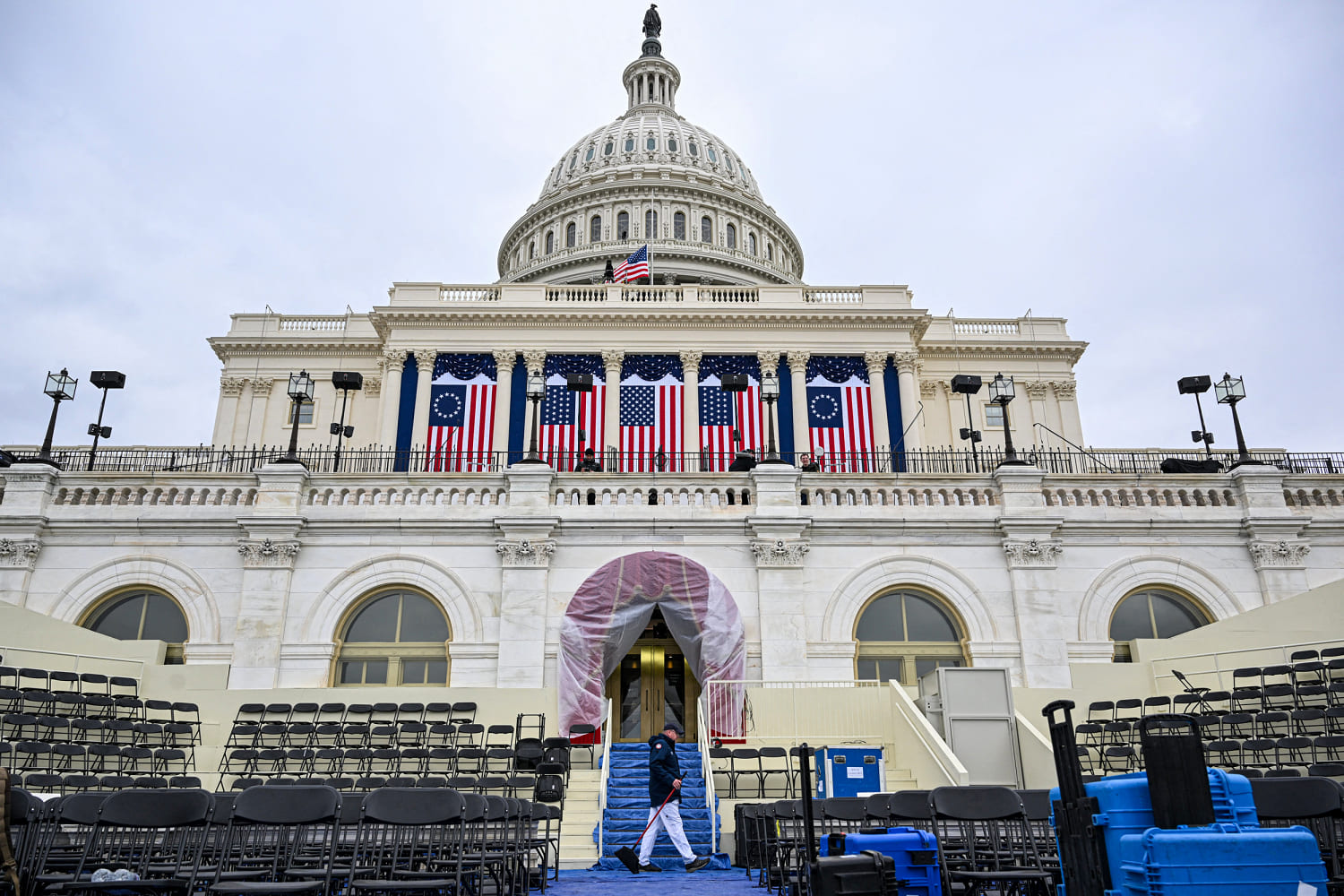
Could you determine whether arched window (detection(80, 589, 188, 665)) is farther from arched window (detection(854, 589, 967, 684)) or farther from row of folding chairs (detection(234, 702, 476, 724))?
arched window (detection(854, 589, 967, 684))

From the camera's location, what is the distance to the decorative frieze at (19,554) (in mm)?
23047

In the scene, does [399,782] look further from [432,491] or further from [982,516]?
[982,516]

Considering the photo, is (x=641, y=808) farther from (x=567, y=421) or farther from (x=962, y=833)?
(x=567, y=421)

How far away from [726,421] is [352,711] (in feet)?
81.6

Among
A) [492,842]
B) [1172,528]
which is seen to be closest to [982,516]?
[1172,528]

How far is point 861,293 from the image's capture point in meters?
48.9

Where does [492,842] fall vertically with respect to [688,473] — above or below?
below

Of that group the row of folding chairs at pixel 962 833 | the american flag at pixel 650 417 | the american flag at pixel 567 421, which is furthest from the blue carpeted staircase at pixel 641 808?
the american flag at pixel 567 421

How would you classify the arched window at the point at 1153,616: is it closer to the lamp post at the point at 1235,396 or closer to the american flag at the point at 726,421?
the lamp post at the point at 1235,396

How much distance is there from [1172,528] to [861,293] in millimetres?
26846

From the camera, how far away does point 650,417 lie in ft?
142

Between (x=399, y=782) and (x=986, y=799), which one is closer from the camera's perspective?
(x=986, y=799)

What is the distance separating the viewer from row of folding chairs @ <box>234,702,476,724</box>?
20.0 metres

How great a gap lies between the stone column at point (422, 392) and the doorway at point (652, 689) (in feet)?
66.3
